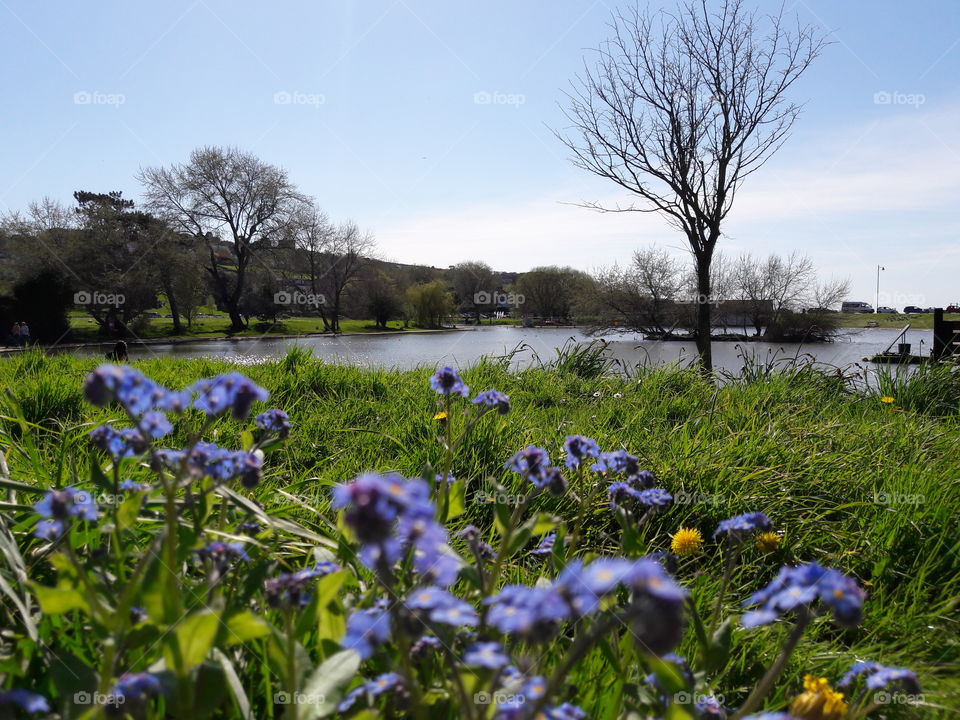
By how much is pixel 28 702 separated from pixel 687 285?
17.0 m

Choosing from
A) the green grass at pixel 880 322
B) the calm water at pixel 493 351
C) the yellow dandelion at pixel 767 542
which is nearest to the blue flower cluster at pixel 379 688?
the yellow dandelion at pixel 767 542

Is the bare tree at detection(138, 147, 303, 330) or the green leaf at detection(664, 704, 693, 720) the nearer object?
the green leaf at detection(664, 704, 693, 720)

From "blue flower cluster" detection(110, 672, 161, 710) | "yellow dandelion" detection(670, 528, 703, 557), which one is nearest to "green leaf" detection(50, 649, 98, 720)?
"blue flower cluster" detection(110, 672, 161, 710)

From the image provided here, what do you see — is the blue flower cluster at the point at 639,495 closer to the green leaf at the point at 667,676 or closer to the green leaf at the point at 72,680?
the green leaf at the point at 667,676

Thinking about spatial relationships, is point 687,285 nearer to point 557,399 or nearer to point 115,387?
point 557,399

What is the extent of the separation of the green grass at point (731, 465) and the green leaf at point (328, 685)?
60 centimetres

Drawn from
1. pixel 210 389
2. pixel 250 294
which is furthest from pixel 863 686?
pixel 250 294

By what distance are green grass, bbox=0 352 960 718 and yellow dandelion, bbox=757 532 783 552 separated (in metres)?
0.04

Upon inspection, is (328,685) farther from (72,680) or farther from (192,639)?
(72,680)

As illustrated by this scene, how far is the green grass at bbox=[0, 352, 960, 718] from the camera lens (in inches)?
76.3

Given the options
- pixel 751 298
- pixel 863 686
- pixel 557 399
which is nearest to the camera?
pixel 863 686

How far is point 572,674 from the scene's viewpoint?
136 cm

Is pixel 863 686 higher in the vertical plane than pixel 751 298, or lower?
lower

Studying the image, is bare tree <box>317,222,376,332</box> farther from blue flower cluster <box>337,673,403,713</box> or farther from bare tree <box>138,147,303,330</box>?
blue flower cluster <box>337,673,403,713</box>
